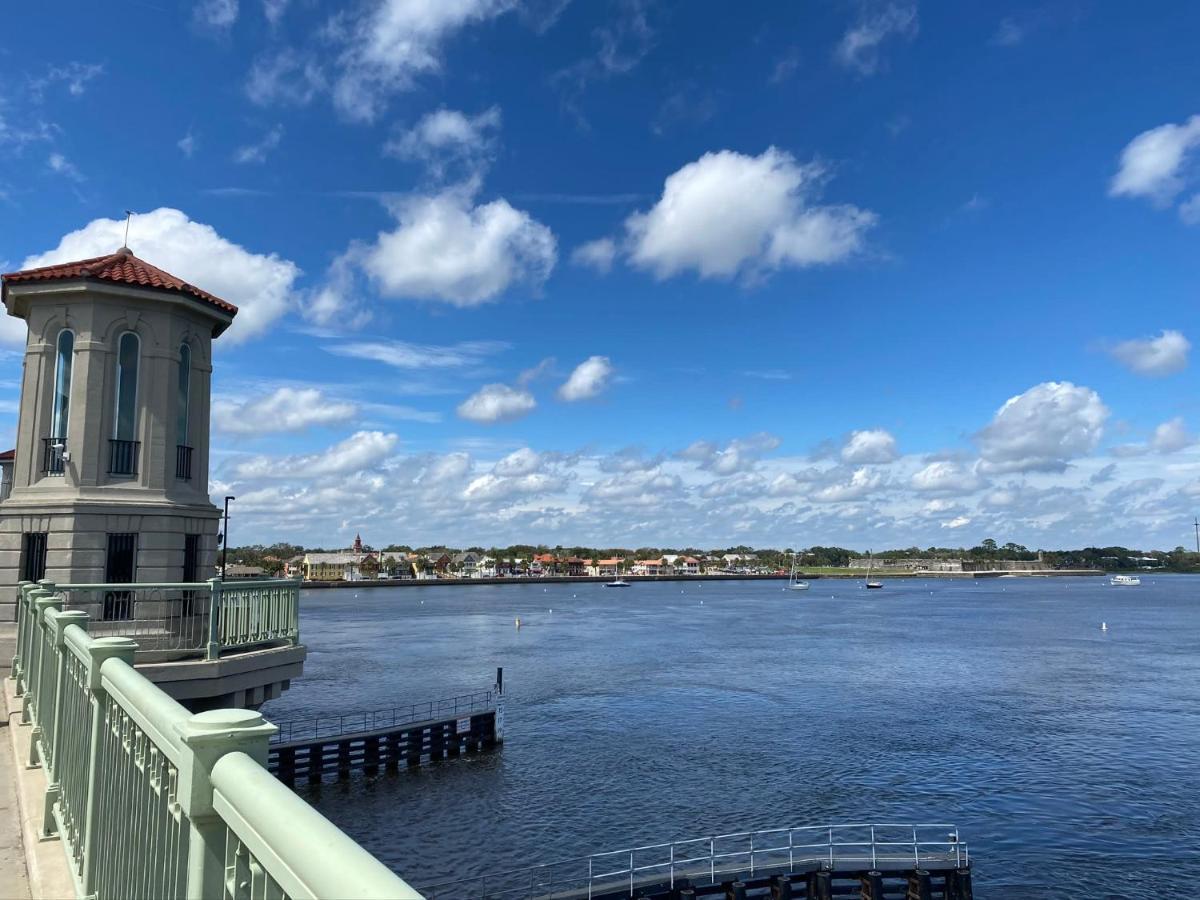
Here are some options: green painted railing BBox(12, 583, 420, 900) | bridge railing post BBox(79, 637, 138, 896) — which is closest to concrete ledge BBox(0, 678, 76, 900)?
green painted railing BBox(12, 583, 420, 900)

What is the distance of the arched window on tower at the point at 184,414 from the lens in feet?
55.8

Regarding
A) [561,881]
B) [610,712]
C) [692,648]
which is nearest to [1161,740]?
[610,712]

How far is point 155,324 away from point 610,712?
128 ft

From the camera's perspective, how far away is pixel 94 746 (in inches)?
209

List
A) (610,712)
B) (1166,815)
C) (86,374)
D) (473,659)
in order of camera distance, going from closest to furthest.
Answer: (86,374)
(1166,815)
(610,712)
(473,659)

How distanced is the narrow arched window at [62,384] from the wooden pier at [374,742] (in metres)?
20.4

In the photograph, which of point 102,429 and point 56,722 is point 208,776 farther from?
point 102,429

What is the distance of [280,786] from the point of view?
2.42 meters

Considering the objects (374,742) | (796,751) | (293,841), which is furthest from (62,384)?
(796,751)

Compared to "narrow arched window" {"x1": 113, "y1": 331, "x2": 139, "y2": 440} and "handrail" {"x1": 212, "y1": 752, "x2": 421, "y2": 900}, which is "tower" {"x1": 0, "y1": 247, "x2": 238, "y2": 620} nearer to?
"narrow arched window" {"x1": 113, "y1": 331, "x2": 139, "y2": 440}

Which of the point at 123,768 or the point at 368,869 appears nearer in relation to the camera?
the point at 368,869

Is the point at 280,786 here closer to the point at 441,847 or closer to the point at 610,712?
the point at 441,847

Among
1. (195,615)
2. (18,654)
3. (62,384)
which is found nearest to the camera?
(18,654)

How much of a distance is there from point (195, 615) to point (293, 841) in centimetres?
1415
